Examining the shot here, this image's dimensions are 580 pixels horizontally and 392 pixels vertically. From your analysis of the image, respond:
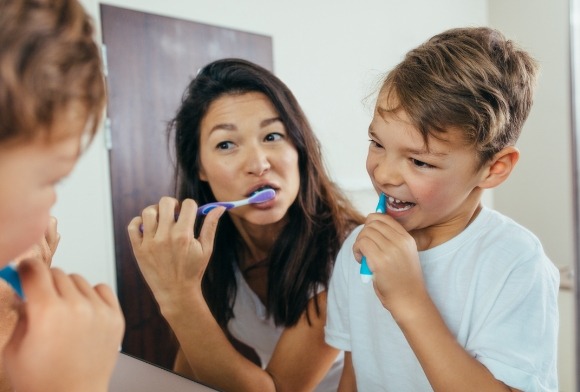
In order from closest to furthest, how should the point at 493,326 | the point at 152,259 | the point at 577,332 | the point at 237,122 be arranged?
1. the point at 577,332
2. the point at 493,326
3. the point at 152,259
4. the point at 237,122

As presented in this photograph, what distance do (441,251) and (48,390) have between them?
35 cm

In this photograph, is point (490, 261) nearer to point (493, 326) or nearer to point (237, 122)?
point (493, 326)

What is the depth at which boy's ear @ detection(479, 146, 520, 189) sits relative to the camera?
0.43 meters

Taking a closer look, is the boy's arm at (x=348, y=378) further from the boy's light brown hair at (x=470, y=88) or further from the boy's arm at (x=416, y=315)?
the boy's light brown hair at (x=470, y=88)

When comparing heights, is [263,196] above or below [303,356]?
above

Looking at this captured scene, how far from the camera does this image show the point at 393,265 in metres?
0.41

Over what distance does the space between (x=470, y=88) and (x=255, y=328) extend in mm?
453

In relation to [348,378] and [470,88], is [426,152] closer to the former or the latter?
[470,88]

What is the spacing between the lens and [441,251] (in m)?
0.47

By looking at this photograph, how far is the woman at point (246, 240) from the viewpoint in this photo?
52 cm

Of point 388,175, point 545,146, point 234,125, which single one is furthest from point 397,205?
point 545,146

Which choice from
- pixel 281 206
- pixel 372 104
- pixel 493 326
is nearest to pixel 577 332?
pixel 493 326

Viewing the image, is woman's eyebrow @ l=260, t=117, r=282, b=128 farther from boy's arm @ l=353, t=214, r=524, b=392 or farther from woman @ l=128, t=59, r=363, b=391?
boy's arm @ l=353, t=214, r=524, b=392

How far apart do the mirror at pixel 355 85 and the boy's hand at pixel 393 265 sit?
254mm
